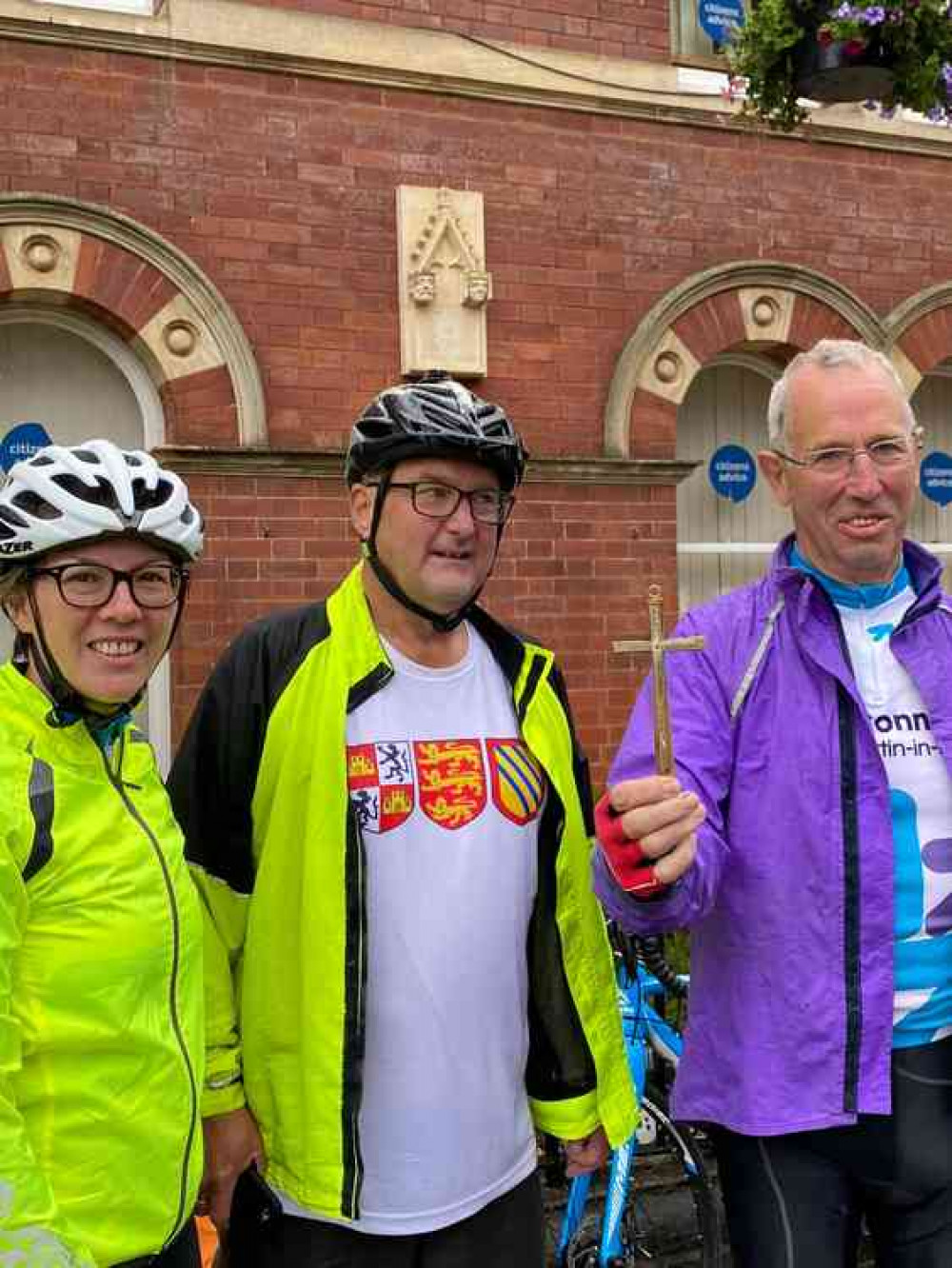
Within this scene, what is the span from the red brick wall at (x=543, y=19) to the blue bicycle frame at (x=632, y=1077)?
485 centimetres

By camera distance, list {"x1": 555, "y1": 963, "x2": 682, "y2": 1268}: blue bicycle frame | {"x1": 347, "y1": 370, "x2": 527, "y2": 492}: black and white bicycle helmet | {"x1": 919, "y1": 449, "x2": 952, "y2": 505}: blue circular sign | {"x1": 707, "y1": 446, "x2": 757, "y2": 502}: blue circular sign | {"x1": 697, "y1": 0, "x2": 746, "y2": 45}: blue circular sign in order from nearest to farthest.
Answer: {"x1": 347, "y1": 370, "x2": 527, "y2": 492}: black and white bicycle helmet → {"x1": 555, "y1": 963, "x2": 682, "y2": 1268}: blue bicycle frame → {"x1": 697, "y1": 0, "x2": 746, "y2": 45}: blue circular sign → {"x1": 707, "y1": 446, "x2": 757, "y2": 502}: blue circular sign → {"x1": 919, "y1": 449, "x2": 952, "y2": 505}: blue circular sign

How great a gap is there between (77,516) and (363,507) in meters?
0.55

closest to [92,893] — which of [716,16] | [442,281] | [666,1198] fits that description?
[666,1198]

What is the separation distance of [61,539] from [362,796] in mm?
620

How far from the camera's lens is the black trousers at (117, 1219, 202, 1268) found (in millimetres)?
1887

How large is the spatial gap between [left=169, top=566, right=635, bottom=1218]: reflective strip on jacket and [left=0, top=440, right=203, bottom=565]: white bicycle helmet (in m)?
0.29

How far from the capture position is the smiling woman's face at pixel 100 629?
1963 millimetres

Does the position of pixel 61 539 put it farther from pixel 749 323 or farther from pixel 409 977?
pixel 749 323

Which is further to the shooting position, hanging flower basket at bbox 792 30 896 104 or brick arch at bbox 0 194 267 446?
brick arch at bbox 0 194 267 446

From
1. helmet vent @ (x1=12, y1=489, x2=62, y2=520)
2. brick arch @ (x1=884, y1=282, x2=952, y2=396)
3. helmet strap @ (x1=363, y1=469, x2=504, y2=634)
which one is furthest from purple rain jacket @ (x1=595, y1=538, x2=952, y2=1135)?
brick arch @ (x1=884, y1=282, x2=952, y2=396)

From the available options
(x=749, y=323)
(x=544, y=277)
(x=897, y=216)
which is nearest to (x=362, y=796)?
(x=544, y=277)

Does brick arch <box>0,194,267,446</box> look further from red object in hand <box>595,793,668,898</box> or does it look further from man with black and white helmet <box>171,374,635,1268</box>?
red object in hand <box>595,793,668,898</box>

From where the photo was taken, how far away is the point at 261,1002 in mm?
2160

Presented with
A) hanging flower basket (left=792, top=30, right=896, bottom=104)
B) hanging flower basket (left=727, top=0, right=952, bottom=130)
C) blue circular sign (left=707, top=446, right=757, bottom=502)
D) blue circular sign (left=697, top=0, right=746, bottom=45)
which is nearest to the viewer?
hanging flower basket (left=727, top=0, right=952, bottom=130)
